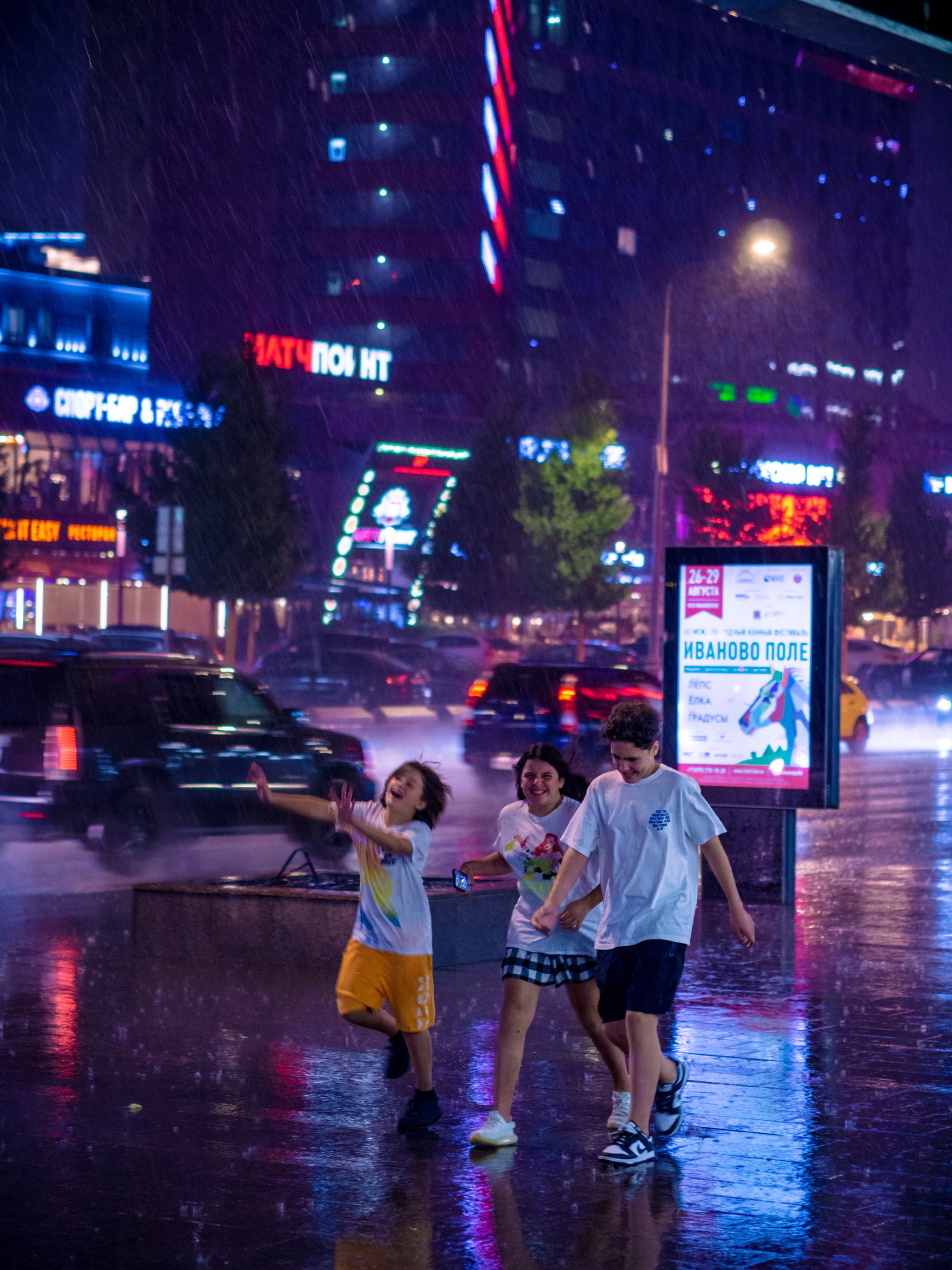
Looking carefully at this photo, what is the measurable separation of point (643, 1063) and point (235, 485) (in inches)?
1679

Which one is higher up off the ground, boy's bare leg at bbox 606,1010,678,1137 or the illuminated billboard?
the illuminated billboard

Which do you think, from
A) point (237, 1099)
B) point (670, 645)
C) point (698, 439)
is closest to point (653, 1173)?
point (237, 1099)

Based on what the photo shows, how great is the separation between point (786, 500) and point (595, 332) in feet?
117

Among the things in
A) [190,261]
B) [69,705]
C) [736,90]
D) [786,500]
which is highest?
[736,90]

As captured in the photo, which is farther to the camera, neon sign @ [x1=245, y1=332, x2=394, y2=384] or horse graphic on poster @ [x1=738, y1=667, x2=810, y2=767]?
neon sign @ [x1=245, y1=332, x2=394, y2=384]

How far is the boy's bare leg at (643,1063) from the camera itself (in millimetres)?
5789

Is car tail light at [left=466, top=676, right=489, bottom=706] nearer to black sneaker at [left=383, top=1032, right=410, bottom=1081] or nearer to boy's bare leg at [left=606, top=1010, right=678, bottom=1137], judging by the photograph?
black sneaker at [left=383, top=1032, right=410, bottom=1081]

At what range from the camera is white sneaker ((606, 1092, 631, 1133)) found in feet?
19.5

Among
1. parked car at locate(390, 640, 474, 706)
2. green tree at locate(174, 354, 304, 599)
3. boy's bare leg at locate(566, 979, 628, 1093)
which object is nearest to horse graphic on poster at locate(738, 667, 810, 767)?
boy's bare leg at locate(566, 979, 628, 1093)

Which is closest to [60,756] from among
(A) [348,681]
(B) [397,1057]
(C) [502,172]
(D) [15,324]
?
(B) [397,1057]

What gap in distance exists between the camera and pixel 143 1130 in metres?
6.12

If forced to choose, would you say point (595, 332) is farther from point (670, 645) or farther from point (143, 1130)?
point (143, 1130)

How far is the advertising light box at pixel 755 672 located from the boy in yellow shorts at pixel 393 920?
249 inches

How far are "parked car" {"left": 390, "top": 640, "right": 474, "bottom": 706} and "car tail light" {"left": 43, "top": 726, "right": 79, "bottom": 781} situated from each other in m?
28.8
